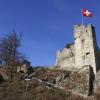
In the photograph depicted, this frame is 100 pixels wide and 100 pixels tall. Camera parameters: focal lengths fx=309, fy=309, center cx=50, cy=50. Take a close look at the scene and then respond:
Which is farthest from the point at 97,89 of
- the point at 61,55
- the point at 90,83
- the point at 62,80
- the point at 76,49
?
the point at 61,55

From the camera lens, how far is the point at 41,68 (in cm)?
5722

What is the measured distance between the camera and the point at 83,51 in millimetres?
55000

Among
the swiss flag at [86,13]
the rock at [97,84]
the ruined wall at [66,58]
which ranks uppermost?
the swiss flag at [86,13]

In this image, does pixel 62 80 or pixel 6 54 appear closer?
pixel 62 80

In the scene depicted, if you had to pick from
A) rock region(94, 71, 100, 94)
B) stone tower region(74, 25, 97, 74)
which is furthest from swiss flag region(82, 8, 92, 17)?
rock region(94, 71, 100, 94)

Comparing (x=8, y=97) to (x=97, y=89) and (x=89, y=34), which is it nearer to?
(x=97, y=89)

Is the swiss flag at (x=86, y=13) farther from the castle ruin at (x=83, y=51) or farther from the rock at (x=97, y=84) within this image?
the rock at (x=97, y=84)

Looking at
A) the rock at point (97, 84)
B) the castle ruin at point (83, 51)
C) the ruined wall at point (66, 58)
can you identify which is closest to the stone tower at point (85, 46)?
the castle ruin at point (83, 51)

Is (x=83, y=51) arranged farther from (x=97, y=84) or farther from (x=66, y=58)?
(x=97, y=84)

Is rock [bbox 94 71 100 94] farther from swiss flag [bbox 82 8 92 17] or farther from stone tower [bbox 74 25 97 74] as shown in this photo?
swiss flag [bbox 82 8 92 17]

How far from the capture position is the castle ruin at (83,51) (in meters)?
53.4

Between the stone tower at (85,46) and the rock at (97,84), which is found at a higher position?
the stone tower at (85,46)

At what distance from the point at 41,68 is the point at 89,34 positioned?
10.8m

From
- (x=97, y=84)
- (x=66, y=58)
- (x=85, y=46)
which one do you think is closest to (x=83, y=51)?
(x=85, y=46)
